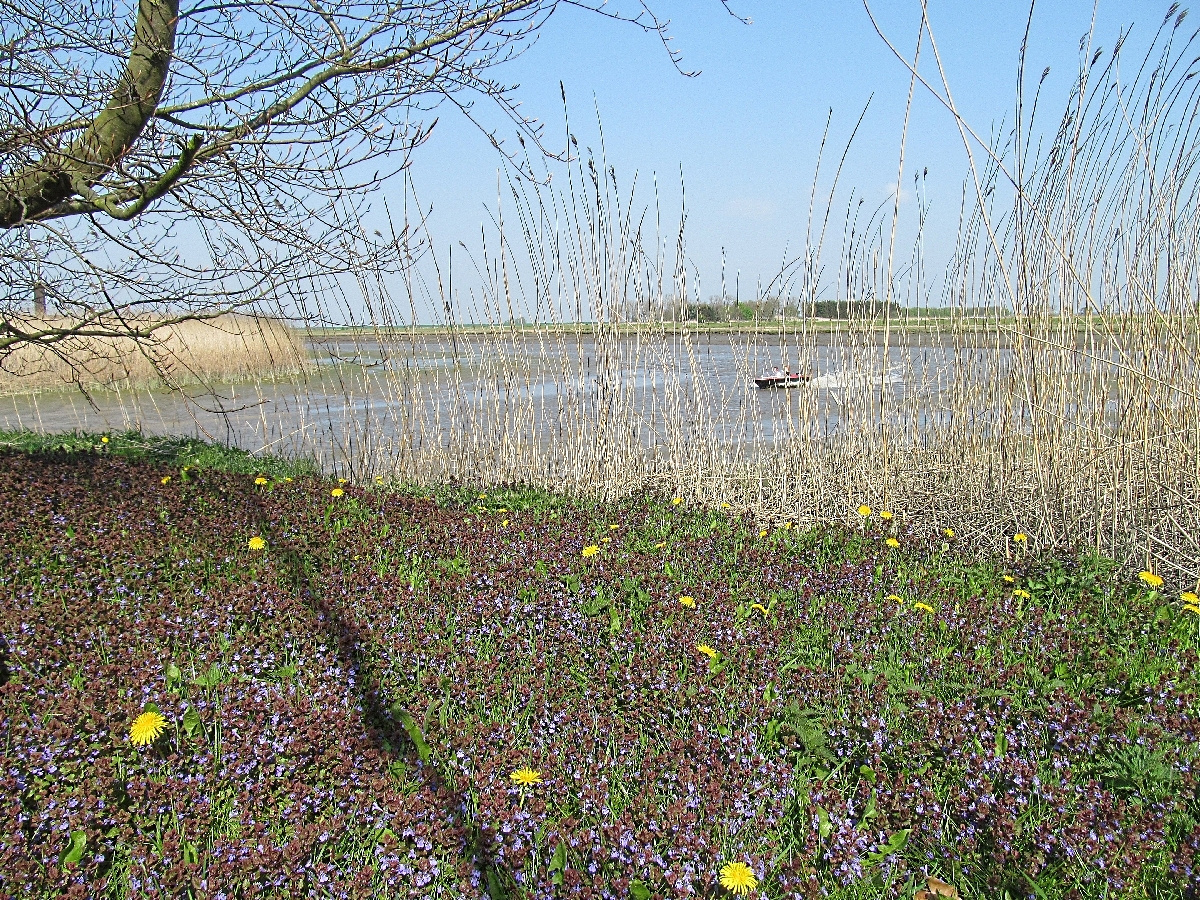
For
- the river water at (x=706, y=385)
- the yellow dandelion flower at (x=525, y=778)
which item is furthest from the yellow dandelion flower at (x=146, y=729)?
the river water at (x=706, y=385)

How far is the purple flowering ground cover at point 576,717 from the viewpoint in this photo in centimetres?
164

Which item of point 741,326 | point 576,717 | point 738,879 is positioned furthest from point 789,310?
point 738,879

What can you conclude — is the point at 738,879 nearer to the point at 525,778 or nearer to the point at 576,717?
the point at 525,778

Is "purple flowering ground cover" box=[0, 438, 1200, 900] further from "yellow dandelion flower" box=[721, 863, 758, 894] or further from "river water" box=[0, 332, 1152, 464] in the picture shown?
"river water" box=[0, 332, 1152, 464]

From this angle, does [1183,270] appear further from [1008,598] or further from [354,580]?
[354,580]

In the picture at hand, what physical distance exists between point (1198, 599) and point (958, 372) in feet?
5.91

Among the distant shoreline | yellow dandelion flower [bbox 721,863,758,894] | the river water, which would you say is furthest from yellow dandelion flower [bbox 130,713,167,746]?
the distant shoreline

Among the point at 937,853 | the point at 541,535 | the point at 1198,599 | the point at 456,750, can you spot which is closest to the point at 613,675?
the point at 456,750

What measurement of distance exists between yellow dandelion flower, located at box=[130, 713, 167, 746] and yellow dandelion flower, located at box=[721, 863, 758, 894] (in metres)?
1.24

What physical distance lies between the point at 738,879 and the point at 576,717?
28.1 inches

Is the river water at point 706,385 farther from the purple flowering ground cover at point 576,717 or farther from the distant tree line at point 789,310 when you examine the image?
the purple flowering ground cover at point 576,717

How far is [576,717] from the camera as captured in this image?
7.08ft

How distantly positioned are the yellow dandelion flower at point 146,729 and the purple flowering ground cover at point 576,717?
21 millimetres

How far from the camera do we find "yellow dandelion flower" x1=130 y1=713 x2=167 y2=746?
6.35 ft
